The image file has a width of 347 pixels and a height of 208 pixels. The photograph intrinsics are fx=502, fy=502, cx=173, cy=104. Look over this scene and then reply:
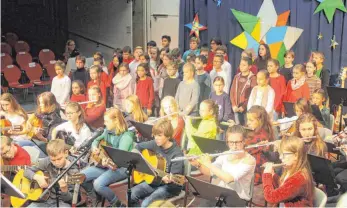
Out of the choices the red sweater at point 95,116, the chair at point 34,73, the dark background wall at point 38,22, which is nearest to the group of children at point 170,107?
the red sweater at point 95,116

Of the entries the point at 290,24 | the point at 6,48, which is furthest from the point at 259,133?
the point at 6,48

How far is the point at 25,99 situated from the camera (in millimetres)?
8727

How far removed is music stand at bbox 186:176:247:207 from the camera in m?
3.23

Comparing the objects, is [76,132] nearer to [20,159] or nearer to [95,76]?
[20,159]

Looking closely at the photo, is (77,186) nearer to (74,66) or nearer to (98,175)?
(98,175)

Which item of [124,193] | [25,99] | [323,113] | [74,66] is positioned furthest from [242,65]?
[25,99]

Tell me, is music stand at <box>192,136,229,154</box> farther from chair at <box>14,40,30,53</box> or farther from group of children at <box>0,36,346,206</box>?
chair at <box>14,40,30,53</box>

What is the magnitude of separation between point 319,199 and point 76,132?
2.46 metres

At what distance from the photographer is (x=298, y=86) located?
20.2ft

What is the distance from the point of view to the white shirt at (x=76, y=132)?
4.80 metres

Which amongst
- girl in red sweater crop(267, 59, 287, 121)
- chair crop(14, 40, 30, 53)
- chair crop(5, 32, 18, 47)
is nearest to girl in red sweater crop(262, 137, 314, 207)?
girl in red sweater crop(267, 59, 287, 121)

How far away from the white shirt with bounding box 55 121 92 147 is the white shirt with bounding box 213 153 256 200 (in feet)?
4.83

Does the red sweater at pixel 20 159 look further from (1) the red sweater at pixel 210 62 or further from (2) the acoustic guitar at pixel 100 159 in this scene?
(1) the red sweater at pixel 210 62

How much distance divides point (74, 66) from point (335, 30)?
4.37 metres
